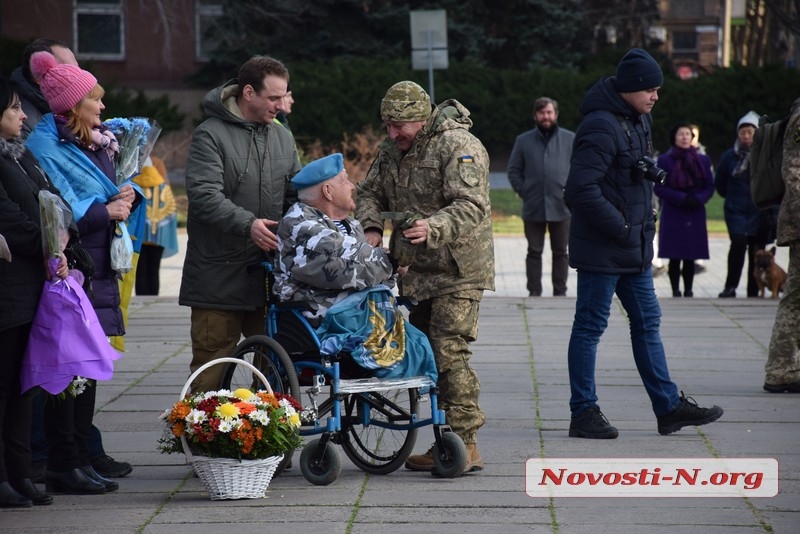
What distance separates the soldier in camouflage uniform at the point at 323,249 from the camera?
5953 millimetres

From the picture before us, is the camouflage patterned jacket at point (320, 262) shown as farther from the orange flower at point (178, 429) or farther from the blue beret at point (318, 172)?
the orange flower at point (178, 429)

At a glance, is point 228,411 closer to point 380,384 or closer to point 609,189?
point 380,384

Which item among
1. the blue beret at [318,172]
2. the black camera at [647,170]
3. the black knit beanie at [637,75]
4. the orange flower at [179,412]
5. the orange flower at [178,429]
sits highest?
the black knit beanie at [637,75]

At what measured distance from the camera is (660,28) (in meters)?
40.2

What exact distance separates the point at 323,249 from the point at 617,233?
6.00ft

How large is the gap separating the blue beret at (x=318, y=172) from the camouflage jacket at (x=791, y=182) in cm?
334

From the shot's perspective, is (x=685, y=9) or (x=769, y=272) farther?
(x=685, y=9)

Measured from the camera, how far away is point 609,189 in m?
7.11

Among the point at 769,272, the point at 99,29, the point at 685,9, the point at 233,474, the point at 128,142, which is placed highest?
the point at 685,9

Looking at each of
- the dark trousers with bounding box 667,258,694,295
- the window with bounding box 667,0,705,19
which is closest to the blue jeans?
the dark trousers with bounding box 667,258,694,295

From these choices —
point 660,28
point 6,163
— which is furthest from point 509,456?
point 660,28

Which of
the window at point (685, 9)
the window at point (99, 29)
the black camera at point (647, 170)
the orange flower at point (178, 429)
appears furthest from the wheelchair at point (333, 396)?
the window at point (685, 9)

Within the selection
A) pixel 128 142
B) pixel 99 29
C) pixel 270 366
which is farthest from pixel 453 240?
pixel 99 29

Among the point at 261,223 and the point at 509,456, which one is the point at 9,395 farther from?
the point at 509,456
